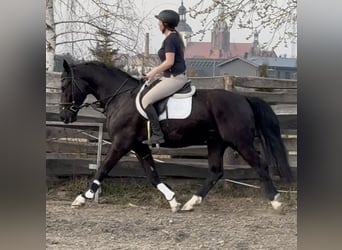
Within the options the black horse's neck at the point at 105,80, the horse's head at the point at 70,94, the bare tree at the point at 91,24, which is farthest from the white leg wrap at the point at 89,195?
the bare tree at the point at 91,24

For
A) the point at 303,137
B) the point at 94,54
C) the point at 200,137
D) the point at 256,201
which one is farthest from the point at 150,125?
the point at 303,137

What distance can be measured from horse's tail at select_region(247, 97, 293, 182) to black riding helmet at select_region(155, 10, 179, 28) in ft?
2.93

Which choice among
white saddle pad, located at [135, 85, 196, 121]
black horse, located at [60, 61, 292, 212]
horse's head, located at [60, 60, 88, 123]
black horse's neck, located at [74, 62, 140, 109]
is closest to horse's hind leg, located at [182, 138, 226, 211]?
black horse, located at [60, 61, 292, 212]

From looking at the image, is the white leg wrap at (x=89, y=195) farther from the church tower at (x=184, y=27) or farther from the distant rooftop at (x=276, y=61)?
the distant rooftop at (x=276, y=61)

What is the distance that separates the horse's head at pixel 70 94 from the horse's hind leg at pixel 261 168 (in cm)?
133

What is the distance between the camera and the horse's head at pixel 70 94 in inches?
181

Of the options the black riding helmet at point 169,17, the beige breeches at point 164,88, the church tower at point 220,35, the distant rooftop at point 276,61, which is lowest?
the beige breeches at point 164,88

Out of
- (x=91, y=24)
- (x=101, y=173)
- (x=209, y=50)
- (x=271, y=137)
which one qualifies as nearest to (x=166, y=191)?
(x=101, y=173)

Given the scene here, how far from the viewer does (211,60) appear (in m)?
4.47

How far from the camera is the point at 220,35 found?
4.39 meters

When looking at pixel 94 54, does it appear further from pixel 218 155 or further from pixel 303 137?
pixel 303 137

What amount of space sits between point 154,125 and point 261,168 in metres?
0.88

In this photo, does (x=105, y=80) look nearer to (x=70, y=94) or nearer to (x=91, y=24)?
(x=70, y=94)

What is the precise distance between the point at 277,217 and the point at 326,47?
1.72m
